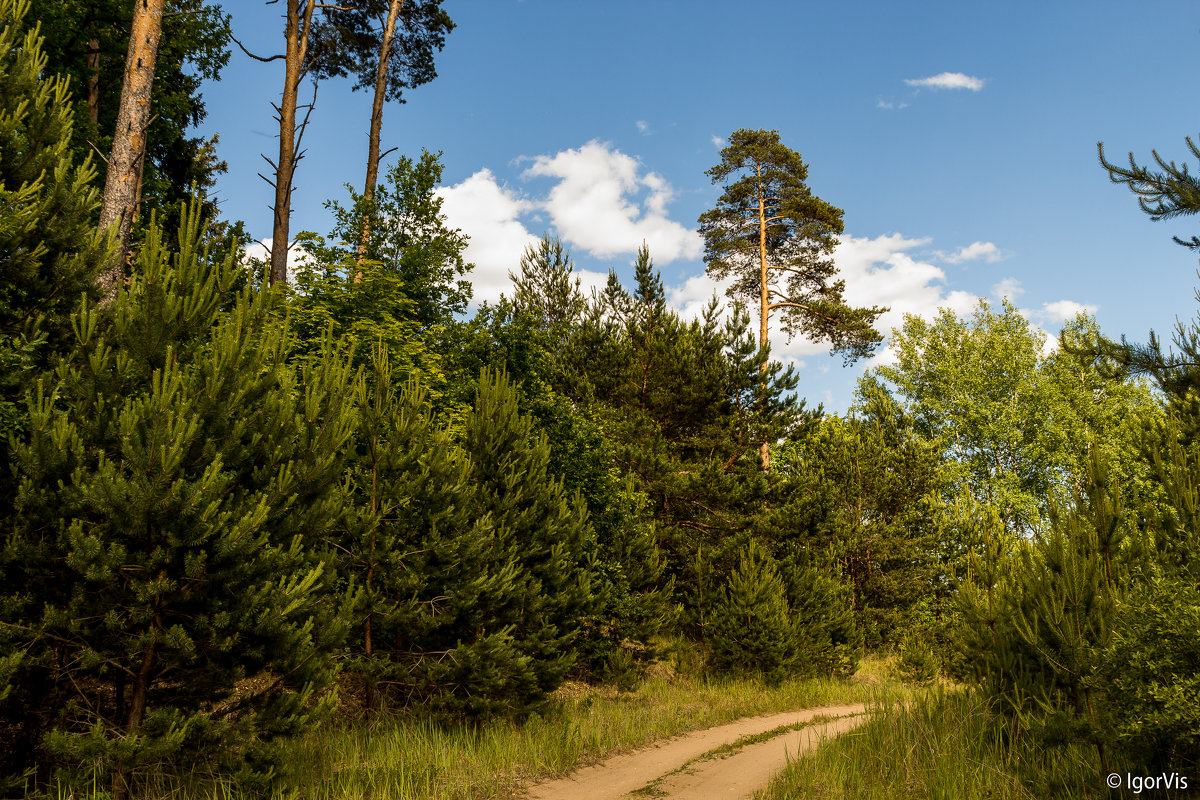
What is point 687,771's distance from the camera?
8.80 m

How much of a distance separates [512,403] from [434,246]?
9.14m

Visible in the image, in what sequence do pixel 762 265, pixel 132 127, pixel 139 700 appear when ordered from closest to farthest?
pixel 139 700 < pixel 132 127 < pixel 762 265

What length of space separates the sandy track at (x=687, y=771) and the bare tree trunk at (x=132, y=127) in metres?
9.01

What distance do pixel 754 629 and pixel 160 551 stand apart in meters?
13.5

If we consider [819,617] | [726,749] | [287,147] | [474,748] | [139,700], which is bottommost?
[726,749]

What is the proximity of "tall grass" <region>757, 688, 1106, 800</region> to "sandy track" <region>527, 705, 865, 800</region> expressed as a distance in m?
0.48

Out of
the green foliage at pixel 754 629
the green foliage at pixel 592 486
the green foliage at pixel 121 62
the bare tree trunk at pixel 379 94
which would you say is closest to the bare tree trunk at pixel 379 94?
the bare tree trunk at pixel 379 94

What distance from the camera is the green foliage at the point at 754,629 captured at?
15.9m

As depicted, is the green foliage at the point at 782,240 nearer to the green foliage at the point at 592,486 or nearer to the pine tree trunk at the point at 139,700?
the green foliage at the point at 592,486

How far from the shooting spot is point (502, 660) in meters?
9.60

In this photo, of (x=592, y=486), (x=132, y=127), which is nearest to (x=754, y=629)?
(x=592, y=486)

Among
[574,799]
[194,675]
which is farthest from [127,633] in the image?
[574,799]

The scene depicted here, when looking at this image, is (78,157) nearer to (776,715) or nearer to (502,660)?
(502,660)

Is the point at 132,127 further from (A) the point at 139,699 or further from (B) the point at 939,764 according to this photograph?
(B) the point at 939,764
